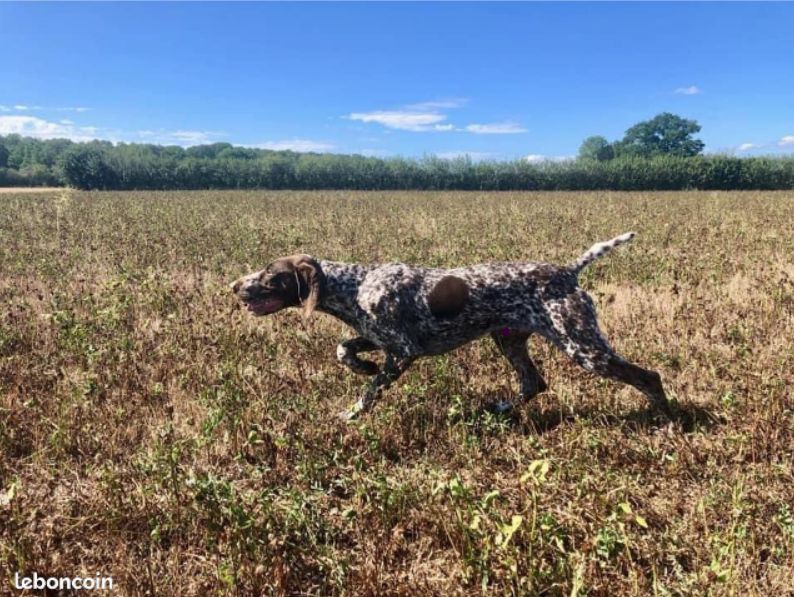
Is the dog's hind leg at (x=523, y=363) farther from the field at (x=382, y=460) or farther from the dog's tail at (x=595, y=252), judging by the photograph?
the dog's tail at (x=595, y=252)

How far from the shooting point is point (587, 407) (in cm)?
438

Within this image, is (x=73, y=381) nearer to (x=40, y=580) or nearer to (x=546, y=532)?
(x=40, y=580)

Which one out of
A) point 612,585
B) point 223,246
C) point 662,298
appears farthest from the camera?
point 223,246

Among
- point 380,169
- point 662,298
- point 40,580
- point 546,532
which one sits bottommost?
point 40,580

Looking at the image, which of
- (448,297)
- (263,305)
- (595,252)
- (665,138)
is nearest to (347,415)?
(263,305)

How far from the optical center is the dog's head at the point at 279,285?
416cm

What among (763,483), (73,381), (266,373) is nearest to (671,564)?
(763,483)

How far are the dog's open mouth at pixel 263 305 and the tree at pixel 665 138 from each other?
118546mm

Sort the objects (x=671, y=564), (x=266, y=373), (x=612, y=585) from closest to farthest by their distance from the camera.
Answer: (x=612, y=585), (x=671, y=564), (x=266, y=373)

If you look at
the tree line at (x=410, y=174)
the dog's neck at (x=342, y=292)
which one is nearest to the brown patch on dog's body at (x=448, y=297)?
the dog's neck at (x=342, y=292)

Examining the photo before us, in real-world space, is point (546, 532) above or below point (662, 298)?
below

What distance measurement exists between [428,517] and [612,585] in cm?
94

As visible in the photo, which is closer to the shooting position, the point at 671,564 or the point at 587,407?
the point at 671,564

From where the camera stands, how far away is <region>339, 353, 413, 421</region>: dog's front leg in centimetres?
421
